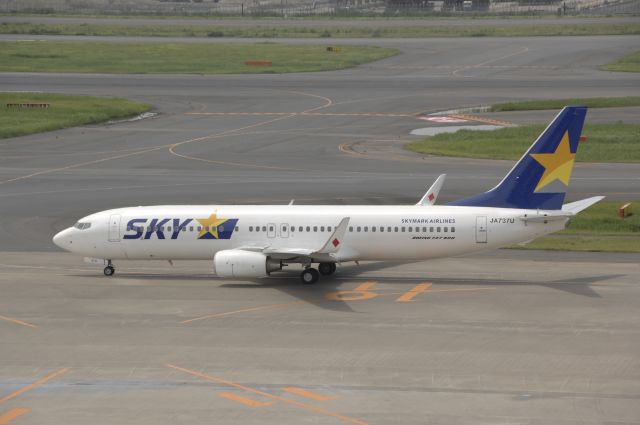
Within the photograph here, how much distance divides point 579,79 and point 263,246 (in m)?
82.4

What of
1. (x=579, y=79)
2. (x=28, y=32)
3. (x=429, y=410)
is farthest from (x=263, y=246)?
(x=28, y=32)

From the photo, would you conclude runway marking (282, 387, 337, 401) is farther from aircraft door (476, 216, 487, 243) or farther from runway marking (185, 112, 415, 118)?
runway marking (185, 112, 415, 118)

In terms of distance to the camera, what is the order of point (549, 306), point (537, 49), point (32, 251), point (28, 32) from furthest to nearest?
point (28, 32), point (537, 49), point (32, 251), point (549, 306)

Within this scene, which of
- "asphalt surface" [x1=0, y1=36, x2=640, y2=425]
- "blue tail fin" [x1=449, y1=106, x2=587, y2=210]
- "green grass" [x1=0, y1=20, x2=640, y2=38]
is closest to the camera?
"asphalt surface" [x1=0, y1=36, x2=640, y2=425]

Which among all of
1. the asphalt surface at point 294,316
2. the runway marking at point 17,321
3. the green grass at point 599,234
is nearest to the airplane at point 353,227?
the asphalt surface at point 294,316

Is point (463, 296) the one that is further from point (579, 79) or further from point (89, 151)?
point (579, 79)

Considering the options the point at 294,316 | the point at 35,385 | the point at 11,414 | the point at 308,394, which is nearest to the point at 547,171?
the point at 294,316

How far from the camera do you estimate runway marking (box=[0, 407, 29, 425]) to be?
31156mm

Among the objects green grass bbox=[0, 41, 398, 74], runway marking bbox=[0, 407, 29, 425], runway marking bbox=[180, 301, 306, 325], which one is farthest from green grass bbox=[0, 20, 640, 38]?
runway marking bbox=[0, 407, 29, 425]

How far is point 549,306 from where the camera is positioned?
44219 mm

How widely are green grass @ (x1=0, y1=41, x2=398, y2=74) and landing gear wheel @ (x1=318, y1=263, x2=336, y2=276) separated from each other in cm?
8653

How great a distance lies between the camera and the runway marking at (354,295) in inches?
1817

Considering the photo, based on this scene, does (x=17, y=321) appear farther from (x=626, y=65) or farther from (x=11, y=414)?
(x=626, y=65)

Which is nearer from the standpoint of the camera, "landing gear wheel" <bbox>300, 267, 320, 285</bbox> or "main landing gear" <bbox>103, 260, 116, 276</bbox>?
"landing gear wheel" <bbox>300, 267, 320, 285</bbox>
